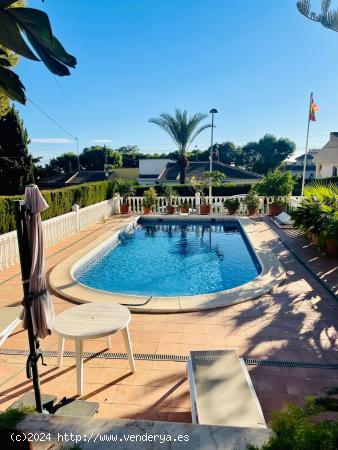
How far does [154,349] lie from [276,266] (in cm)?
438

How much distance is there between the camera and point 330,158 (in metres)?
30.0

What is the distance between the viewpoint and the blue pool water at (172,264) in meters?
7.53

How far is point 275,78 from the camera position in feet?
46.3

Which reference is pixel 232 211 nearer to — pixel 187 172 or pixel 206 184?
pixel 206 184

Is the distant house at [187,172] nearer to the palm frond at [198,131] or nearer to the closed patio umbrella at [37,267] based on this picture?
the palm frond at [198,131]

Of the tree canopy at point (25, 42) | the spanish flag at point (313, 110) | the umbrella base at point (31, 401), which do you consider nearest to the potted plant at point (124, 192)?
the spanish flag at point (313, 110)

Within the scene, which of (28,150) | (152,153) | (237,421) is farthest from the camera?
(152,153)

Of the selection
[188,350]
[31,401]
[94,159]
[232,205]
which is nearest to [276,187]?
[232,205]

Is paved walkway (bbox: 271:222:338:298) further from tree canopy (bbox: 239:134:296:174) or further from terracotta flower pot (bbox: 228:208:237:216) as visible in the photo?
tree canopy (bbox: 239:134:296:174)

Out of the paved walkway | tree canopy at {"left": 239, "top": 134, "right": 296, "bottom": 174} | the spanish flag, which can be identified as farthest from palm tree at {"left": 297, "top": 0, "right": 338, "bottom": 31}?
tree canopy at {"left": 239, "top": 134, "right": 296, "bottom": 174}

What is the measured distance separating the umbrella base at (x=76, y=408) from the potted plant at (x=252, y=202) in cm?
1322

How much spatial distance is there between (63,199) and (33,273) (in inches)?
407

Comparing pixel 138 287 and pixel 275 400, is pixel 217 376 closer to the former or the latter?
pixel 275 400

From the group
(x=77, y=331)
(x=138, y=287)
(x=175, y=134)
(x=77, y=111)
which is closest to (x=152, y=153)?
(x=175, y=134)
